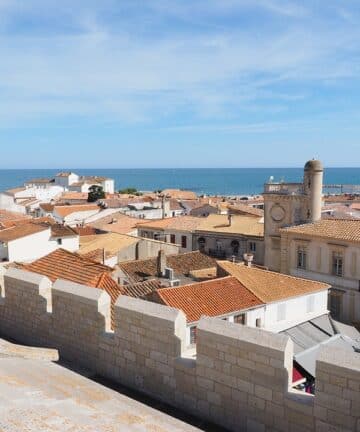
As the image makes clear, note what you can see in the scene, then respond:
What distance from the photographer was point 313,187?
40219 mm

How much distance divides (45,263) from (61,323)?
12430 mm

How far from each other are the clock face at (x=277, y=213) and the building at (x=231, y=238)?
15.2 ft

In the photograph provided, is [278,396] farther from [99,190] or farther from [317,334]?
[99,190]

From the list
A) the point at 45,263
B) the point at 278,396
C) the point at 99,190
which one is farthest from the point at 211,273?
the point at 99,190

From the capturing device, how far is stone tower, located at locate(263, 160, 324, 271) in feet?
132

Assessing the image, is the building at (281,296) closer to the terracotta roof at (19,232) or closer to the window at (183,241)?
the terracotta roof at (19,232)

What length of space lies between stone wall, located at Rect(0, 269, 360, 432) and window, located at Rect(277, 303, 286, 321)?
1875 centimetres

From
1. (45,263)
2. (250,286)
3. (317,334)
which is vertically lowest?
(317,334)

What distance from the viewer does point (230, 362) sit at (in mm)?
5785

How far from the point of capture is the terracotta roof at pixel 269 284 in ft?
83.7

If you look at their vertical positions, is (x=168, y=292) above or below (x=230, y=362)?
below

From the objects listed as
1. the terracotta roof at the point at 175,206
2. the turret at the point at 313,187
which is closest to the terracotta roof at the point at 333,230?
the turret at the point at 313,187

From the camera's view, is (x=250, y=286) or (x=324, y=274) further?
(x=324, y=274)

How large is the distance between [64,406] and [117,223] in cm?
5585
